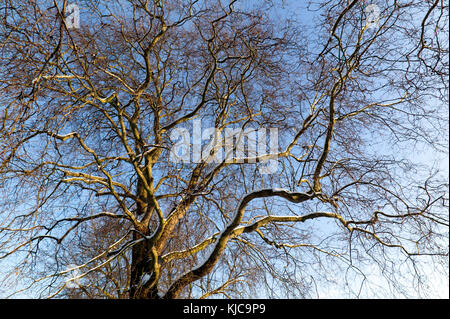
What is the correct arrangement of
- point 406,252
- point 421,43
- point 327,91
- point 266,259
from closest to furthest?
point 421,43
point 406,252
point 327,91
point 266,259

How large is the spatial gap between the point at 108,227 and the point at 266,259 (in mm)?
2578

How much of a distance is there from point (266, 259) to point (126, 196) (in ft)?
8.77

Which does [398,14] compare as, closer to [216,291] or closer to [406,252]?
[406,252]

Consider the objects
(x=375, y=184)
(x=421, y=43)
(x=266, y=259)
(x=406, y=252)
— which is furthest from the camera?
(x=266, y=259)

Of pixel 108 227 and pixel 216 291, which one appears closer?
pixel 108 227

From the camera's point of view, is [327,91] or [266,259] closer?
[327,91]

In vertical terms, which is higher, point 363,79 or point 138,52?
point 138,52

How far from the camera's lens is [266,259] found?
5805 millimetres

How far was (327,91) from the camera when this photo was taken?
5.29m

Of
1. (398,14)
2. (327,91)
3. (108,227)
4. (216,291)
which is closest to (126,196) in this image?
(108,227)
